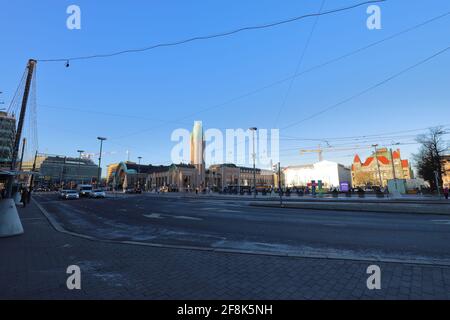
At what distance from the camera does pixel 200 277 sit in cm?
468

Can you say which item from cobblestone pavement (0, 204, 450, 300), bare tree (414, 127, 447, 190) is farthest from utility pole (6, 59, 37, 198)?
bare tree (414, 127, 447, 190)

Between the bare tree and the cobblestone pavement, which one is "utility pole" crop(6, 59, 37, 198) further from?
the bare tree

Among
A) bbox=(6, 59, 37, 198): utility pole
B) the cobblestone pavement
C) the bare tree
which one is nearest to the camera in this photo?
the cobblestone pavement

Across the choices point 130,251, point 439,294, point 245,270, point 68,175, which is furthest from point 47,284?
point 68,175

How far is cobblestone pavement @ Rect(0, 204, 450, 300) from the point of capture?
3930mm

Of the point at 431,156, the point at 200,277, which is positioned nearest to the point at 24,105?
the point at 200,277

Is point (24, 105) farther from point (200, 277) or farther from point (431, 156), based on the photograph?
point (431, 156)

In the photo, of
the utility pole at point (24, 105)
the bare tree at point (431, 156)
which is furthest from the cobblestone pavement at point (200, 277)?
the bare tree at point (431, 156)

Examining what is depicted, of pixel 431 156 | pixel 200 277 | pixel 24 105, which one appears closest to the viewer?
pixel 200 277

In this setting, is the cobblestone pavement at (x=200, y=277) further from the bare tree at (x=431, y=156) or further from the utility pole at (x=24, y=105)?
the bare tree at (x=431, y=156)

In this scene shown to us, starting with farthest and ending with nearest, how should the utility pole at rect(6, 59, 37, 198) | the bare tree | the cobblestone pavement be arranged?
the bare tree
the utility pole at rect(6, 59, 37, 198)
the cobblestone pavement

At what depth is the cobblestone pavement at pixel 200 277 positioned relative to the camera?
3.93m

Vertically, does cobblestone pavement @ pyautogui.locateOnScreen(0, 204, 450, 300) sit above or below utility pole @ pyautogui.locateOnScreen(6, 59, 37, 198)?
below

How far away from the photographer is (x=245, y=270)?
5.06m
